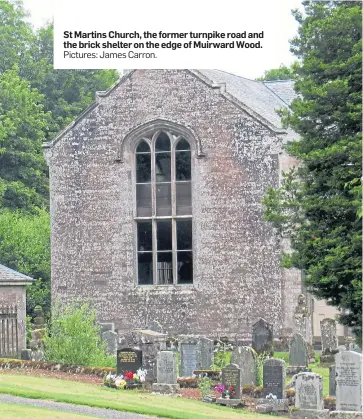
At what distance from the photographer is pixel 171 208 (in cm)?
4012

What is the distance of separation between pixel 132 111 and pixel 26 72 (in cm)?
2806

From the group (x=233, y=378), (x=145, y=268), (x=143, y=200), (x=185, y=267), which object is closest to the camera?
(x=233, y=378)

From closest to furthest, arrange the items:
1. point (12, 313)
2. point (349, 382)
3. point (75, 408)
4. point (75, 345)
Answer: point (75, 408), point (349, 382), point (75, 345), point (12, 313)

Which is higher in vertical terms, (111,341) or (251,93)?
(251,93)

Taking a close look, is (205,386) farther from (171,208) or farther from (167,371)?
(171,208)

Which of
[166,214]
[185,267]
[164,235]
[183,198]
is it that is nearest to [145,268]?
[164,235]

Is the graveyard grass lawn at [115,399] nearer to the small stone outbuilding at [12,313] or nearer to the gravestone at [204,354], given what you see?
the gravestone at [204,354]

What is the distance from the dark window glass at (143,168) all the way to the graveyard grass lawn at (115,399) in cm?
1308

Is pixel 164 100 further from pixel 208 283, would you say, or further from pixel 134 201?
pixel 208 283

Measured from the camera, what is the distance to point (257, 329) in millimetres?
34969

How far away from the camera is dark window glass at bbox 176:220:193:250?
131ft

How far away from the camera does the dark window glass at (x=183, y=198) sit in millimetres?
40094

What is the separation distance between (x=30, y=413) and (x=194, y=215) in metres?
18.1

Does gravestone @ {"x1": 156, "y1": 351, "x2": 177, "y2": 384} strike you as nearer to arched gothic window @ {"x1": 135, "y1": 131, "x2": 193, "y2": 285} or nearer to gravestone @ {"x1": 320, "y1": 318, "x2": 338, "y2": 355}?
gravestone @ {"x1": 320, "y1": 318, "x2": 338, "y2": 355}
